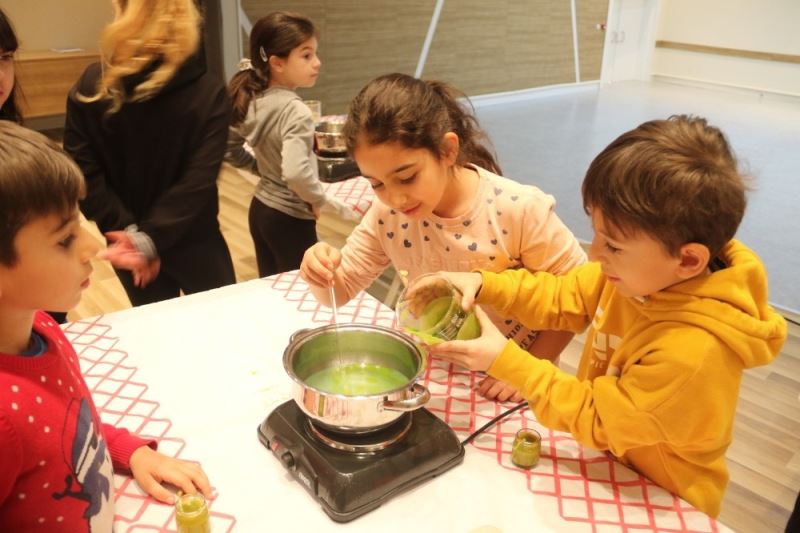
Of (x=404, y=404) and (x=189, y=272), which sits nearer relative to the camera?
(x=404, y=404)

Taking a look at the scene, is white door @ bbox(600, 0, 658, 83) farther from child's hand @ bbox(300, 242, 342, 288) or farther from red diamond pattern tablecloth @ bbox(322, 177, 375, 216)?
child's hand @ bbox(300, 242, 342, 288)

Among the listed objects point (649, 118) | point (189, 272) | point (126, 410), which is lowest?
point (649, 118)

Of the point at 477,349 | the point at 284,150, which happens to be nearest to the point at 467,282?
the point at 477,349

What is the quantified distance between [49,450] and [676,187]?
783mm

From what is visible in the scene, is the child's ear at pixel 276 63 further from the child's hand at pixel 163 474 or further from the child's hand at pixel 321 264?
the child's hand at pixel 163 474

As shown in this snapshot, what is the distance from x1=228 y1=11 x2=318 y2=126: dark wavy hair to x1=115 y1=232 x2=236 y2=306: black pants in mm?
552

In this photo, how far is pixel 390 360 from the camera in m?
1.06

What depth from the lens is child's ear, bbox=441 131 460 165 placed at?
4.11ft

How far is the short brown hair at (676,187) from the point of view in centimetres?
82

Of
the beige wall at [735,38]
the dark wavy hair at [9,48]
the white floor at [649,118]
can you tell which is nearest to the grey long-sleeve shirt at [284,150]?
the dark wavy hair at [9,48]

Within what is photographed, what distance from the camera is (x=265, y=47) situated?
2.19 metres

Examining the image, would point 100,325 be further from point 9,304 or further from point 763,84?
point 763,84

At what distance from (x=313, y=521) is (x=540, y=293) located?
560mm

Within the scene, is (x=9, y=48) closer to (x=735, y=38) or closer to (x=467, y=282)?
(x=467, y=282)
